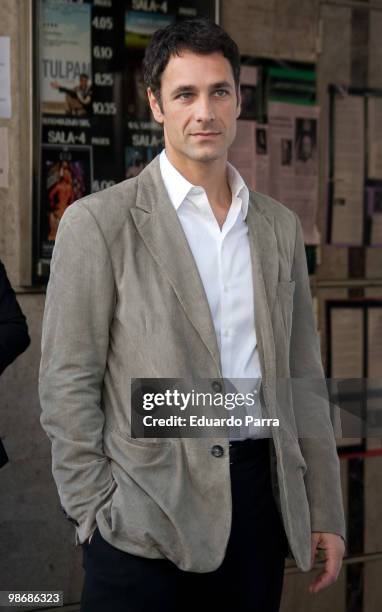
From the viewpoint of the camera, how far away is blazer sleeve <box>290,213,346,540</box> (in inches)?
109

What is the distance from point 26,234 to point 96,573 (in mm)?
1840

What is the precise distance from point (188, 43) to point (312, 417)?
3.44ft

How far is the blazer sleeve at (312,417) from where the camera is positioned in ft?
9.12

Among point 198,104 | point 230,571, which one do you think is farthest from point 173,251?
point 230,571

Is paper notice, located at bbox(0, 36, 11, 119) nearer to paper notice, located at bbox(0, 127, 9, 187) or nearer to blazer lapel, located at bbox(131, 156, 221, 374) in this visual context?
paper notice, located at bbox(0, 127, 9, 187)

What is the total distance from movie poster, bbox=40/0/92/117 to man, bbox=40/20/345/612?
54.7 inches

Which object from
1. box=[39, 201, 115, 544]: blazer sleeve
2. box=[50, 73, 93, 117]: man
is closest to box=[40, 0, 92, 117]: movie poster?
box=[50, 73, 93, 117]: man

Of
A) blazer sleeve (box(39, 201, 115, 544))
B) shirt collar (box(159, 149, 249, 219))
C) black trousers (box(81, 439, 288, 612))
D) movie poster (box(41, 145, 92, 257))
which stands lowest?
black trousers (box(81, 439, 288, 612))

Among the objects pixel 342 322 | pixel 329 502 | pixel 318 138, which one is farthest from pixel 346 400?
pixel 329 502

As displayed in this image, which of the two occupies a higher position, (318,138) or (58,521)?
(318,138)

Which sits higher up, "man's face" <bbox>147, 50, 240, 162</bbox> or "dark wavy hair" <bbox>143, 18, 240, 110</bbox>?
"dark wavy hair" <bbox>143, 18, 240, 110</bbox>

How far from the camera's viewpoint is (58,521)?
4250 millimetres

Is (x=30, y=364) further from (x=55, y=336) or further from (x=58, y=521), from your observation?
(x=55, y=336)

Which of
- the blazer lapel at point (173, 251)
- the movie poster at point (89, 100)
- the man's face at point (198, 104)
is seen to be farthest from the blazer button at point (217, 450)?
the movie poster at point (89, 100)
